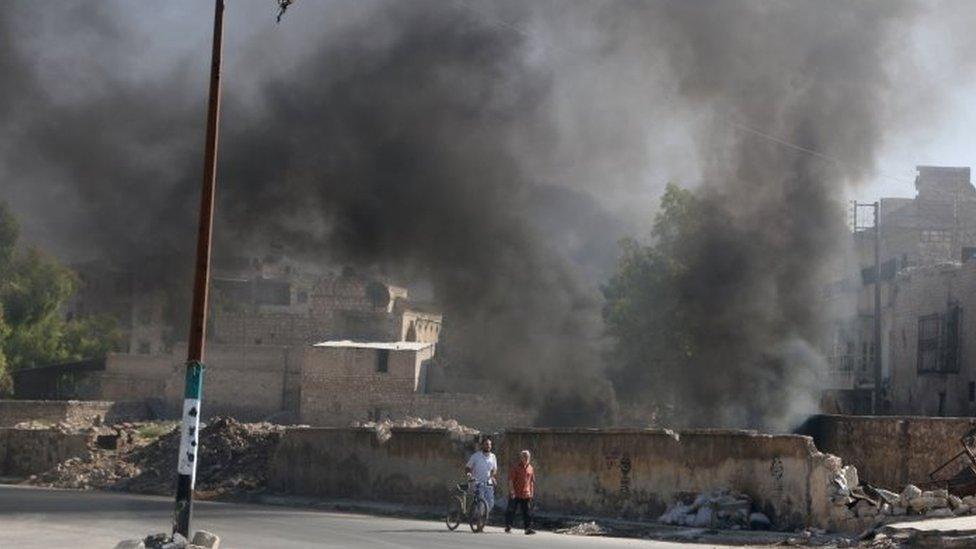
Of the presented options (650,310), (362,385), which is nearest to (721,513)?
(650,310)

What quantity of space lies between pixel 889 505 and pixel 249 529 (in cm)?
995

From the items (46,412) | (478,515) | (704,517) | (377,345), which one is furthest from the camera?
(377,345)

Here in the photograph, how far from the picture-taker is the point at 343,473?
31406mm

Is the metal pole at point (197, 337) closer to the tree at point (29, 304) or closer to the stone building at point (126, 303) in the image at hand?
the stone building at point (126, 303)

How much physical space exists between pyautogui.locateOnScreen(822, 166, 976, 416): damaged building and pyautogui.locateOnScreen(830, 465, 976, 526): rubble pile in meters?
17.3

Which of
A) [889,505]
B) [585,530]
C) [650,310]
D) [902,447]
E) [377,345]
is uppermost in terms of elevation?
[650,310]

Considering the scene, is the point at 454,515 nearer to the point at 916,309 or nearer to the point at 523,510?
the point at 523,510

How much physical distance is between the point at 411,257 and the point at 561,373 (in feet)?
40.5

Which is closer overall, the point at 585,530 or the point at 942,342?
the point at 585,530

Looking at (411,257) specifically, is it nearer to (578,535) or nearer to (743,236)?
(743,236)

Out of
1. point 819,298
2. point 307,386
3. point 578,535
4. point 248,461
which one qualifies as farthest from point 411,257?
point 307,386

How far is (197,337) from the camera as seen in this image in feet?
55.9

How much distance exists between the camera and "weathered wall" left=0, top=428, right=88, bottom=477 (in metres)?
40.2

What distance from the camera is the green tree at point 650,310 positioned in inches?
1850
